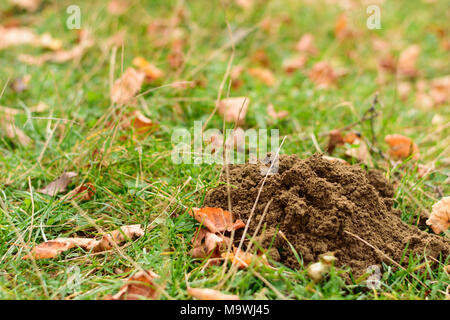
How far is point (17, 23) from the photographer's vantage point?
3.54m

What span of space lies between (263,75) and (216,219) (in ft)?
5.92

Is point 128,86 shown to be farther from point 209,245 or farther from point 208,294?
point 208,294

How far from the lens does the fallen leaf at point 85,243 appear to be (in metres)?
1.48

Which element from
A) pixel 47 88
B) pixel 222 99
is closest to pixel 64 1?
pixel 47 88

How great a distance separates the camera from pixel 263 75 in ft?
10.2

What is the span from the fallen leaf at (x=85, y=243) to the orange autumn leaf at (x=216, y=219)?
0.25 meters

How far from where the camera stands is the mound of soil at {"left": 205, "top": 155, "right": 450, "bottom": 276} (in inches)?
57.4

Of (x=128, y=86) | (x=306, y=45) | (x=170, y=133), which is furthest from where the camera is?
(x=306, y=45)

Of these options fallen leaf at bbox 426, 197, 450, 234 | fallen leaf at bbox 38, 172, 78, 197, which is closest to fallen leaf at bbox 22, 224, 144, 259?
fallen leaf at bbox 38, 172, 78, 197

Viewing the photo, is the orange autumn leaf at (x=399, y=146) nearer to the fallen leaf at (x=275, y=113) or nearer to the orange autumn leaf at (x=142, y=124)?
the fallen leaf at (x=275, y=113)

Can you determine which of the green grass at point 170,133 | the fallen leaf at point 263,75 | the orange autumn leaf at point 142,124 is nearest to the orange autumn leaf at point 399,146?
the green grass at point 170,133

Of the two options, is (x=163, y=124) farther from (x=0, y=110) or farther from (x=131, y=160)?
(x=0, y=110)

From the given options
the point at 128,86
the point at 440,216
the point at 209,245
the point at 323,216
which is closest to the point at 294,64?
the point at 128,86

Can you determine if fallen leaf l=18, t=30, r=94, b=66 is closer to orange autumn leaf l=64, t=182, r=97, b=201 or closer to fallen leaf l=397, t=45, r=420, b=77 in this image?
orange autumn leaf l=64, t=182, r=97, b=201
